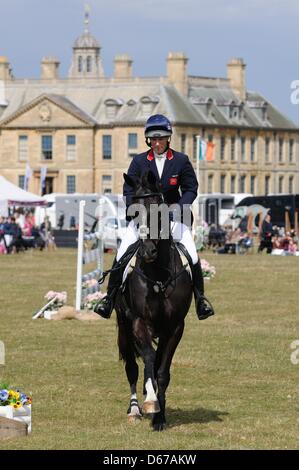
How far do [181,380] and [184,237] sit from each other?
317cm

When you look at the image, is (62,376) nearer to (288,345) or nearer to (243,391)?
(243,391)

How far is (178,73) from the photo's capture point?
134250 mm

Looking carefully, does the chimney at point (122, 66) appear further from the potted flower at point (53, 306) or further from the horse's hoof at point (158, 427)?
the horse's hoof at point (158, 427)

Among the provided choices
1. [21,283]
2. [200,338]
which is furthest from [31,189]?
[200,338]

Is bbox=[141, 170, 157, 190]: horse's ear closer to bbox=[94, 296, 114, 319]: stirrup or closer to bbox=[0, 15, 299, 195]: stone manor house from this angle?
bbox=[94, 296, 114, 319]: stirrup

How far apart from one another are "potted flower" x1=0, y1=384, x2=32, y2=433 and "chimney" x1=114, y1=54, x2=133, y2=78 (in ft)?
424

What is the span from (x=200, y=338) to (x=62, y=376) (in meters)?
4.83

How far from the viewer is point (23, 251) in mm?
60844

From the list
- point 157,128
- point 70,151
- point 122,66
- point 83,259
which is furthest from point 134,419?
point 122,66

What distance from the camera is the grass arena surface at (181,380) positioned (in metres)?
12.1

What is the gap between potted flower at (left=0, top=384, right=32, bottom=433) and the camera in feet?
40.0

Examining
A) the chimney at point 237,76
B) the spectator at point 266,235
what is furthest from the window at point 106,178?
the spectator at point 266,235

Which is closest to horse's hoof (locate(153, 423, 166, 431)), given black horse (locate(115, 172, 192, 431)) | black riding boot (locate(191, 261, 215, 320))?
black horse (locate(115, 172, 192, 431))

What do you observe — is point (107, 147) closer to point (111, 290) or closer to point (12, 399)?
point (111, 290)
